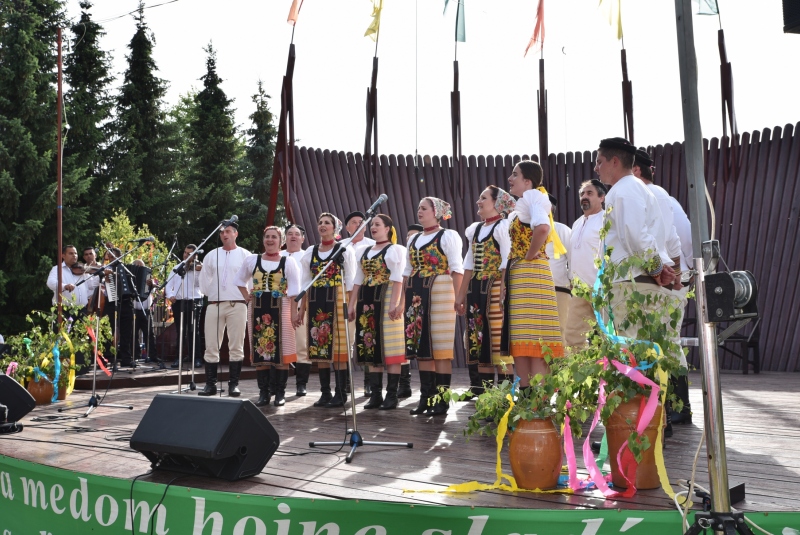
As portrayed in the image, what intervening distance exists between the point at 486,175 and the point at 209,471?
797cm

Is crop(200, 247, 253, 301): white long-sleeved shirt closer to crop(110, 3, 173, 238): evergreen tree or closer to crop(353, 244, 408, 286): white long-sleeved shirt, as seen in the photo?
crop(353, 244, 408, 286): white long-sleeved shirt

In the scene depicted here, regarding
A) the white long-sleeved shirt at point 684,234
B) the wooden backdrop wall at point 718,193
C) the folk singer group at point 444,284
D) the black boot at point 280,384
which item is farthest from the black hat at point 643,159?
the wooden backdrop wall at point 718,193

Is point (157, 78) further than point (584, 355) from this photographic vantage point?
Yes

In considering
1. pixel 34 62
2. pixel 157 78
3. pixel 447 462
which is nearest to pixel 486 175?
pixel 447 462

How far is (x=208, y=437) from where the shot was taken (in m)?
3.29

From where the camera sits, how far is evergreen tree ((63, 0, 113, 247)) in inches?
901

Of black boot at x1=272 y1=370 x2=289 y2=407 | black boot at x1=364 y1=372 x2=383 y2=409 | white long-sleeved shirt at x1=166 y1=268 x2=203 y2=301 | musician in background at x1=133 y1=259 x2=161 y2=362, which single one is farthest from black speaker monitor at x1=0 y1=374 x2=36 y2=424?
musician in background at x1=133 y1=259 x2=161 y2=362

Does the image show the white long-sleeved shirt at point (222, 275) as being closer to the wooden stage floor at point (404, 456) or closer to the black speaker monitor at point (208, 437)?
the wooden stage floor at point (404, 456)

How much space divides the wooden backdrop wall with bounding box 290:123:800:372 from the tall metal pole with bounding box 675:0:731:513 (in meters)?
7.29

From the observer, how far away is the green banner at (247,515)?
254 cm

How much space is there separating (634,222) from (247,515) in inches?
86.0

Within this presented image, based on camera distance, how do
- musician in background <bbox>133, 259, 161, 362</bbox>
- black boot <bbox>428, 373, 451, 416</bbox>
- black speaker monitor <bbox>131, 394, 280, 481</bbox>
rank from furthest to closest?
musician in background <bbox>133, 259, 161, 362</bbox> → black boot <bbox>428, 373, 451, 416</bbox> → black speaker monitor <bbox>131, 394, 280, 481</bbox>

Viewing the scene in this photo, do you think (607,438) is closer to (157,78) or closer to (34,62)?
(34,62)

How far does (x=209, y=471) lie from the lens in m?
3.43
